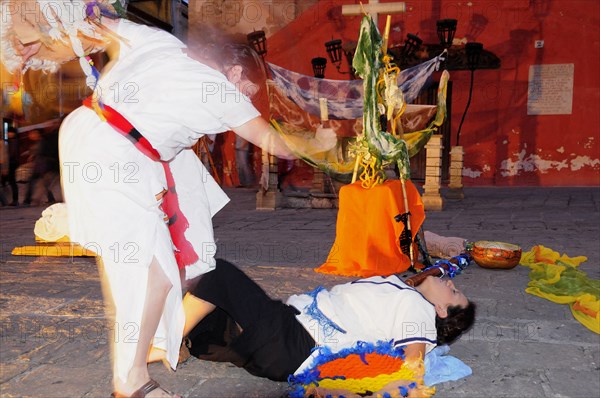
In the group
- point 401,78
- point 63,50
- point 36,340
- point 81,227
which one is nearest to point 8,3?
point 63,50

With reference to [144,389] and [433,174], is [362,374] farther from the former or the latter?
[433,174]

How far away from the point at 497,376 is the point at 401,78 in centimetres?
607

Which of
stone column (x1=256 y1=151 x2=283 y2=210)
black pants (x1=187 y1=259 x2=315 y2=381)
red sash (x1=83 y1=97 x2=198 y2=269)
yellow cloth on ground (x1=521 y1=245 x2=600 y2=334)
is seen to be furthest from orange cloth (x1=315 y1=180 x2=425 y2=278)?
stone column (x1=256 y1=151 x2=283 y2=210)

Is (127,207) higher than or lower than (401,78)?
lower

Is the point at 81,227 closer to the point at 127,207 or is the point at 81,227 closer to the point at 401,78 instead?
the point at 127,207

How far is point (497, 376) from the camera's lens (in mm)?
2102

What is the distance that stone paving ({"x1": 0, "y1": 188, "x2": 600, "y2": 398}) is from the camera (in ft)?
6.68

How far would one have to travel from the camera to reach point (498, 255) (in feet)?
12.7

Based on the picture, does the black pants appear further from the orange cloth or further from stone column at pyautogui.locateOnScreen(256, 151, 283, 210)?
stone column at pyautogui.locateOnScreen(256, 151, 283, 210)

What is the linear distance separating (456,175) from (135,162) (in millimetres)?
8744

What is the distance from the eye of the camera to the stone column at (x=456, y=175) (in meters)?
9.65

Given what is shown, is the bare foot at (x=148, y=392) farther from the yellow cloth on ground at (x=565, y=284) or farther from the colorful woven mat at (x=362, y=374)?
the yellow cloth on ground at (x=565, y=284)

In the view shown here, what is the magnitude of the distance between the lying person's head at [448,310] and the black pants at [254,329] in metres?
0.58

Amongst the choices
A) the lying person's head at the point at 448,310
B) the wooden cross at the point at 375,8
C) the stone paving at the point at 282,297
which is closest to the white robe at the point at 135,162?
the stone paving at the point at 282,297
